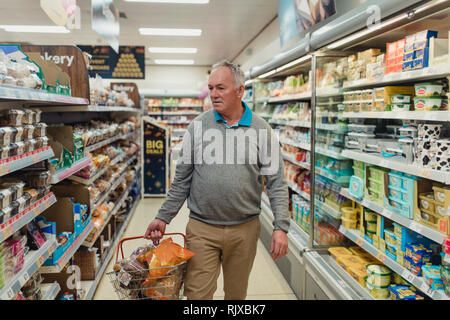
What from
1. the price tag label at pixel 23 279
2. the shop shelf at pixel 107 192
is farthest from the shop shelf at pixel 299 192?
the price tag label at pixel 23 279

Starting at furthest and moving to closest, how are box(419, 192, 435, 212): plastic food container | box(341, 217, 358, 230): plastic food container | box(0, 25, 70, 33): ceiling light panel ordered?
box(0, 25, 70, 33): ceiling light panel, box(341, 217, 358, 230): plastic food container, box(419, 192, 435, 212): plastic food container

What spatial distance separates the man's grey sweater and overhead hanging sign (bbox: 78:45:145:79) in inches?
245

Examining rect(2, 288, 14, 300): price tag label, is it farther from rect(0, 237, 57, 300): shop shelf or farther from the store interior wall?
the store interior wall

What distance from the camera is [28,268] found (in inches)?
77.7

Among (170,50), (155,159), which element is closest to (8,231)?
(155,159)

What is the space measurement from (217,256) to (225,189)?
1.33 ft

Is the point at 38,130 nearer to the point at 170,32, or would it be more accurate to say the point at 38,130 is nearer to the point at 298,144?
the point at 298,144

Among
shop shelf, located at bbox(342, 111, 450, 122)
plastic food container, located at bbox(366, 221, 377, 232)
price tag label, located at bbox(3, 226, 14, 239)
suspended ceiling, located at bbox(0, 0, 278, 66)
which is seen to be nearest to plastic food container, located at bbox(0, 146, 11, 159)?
price tag label, located at bbox(3, 226, 14, 239)

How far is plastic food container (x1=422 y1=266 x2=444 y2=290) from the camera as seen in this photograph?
6.67ft

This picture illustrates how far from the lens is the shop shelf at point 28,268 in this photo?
171cm

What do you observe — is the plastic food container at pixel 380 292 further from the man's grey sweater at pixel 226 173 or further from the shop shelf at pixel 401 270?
the man's grey sweater at pixel 226 173

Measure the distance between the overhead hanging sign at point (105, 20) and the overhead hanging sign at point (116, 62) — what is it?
2.49m

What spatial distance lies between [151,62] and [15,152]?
13.2 metres
